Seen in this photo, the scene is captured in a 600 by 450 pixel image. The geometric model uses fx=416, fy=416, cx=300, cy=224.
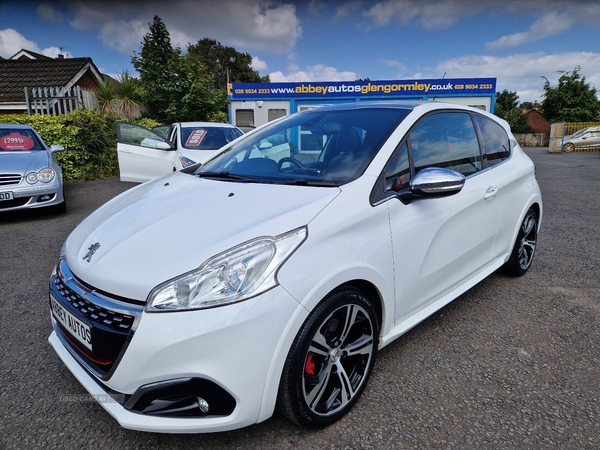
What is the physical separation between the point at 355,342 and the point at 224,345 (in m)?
0.75

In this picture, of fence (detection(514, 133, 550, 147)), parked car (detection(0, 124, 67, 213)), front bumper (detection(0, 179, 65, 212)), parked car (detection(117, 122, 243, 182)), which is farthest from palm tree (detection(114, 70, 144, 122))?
fence (detection(514, 133, 550, 147))

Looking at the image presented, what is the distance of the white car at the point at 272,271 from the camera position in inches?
62.9

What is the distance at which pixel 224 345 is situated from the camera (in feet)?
5.12

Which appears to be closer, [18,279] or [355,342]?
[355,342]

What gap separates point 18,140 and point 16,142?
0.05m

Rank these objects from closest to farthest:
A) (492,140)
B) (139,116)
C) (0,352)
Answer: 1. (0,352)
2. (492,140)
3. (139,116)

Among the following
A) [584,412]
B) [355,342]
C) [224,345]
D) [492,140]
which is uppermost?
[492,140]

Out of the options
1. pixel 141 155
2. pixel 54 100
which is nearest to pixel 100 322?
pixel 141 155

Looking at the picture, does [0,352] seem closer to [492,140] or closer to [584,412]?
[584,412]

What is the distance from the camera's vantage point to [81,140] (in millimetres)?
10820

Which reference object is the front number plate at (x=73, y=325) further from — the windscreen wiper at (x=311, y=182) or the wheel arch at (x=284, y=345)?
the windscreen wiper at (x=311, y=182)

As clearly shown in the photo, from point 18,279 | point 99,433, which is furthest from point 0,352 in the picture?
point 18,279

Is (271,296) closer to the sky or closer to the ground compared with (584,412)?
closer to the sky

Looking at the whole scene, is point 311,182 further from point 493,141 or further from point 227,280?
point 493,141
